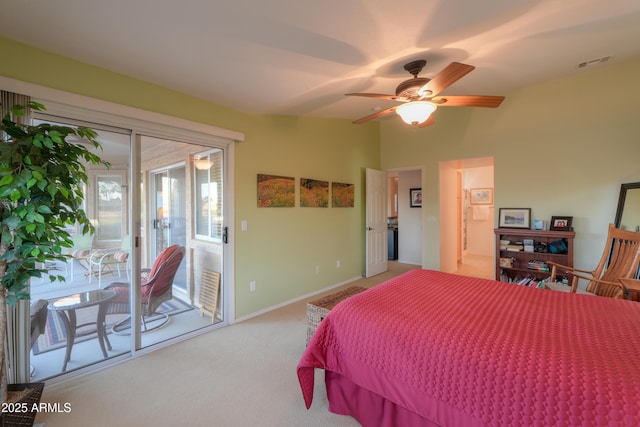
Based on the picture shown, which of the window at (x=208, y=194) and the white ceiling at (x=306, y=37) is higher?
the white ceiling at (x=306, y=37)

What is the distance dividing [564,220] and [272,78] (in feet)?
12.9

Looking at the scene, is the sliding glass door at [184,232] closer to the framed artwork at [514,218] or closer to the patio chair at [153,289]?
the patio chair at [153,289]

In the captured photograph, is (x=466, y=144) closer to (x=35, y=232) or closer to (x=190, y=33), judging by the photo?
(x=190, y=33)

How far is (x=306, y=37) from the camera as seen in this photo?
1975 mm

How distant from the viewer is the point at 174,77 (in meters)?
2.40

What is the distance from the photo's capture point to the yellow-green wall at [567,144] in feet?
10.5

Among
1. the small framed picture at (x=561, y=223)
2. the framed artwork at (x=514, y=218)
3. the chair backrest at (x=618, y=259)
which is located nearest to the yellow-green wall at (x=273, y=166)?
the framed artwork at (x=514, y=218)

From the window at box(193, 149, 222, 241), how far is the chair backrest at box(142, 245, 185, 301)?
38 centimetres

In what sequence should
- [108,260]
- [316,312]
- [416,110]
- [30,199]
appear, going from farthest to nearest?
[108,260], [316,312], [416,110], [30,199]

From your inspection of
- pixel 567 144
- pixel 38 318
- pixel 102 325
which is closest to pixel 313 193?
pixel 102 325

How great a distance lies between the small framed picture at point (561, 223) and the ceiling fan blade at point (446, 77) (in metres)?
2.76

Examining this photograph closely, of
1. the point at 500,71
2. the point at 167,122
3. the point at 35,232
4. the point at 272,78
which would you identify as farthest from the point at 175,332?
the point at 500,71

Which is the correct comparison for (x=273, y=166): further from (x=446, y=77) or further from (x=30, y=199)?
(x=30, y=199)

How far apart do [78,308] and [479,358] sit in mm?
2960
